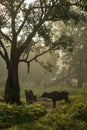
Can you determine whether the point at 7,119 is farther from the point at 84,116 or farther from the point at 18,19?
the point at 18,19

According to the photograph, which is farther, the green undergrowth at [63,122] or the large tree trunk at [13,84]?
the large tree trunk at [13,84]

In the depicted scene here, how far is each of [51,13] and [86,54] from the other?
30210 mm

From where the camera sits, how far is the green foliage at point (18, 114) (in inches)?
699

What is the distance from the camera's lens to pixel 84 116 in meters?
18.1

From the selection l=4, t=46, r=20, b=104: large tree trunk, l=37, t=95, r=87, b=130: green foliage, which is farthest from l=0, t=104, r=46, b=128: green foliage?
l=4, t=46, r=20, b=104: large tree trunk

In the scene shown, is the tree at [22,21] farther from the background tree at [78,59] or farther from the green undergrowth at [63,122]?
the background tree at [78,59]

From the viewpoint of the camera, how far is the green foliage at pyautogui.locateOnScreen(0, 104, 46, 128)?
17759 mm

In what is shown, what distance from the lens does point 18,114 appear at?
19109 millimetres

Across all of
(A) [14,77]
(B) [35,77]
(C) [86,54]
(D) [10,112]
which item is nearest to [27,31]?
(A) [14,77]

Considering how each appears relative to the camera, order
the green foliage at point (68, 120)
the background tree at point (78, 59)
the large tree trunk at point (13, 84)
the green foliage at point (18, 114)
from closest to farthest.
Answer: the green foliage at point (68, 120), the green foliage at point (18, 114), the large tree trunk at point (13, 84), the background tree at point (78, 59)

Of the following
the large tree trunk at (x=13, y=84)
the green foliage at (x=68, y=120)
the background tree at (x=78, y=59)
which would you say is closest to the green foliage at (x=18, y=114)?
the green foliage at (x=68, y=120)

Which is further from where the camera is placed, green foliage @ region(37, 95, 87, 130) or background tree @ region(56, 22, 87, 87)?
background tree @ region(56, 22, 87, 87)

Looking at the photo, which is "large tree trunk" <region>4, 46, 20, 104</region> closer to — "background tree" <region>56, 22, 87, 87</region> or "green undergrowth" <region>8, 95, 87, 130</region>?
"green undergrowth" <region>8, 95, 87, 130</region>

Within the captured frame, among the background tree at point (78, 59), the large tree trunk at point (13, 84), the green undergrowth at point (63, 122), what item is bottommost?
the green undergrowth at point (63, 122)
